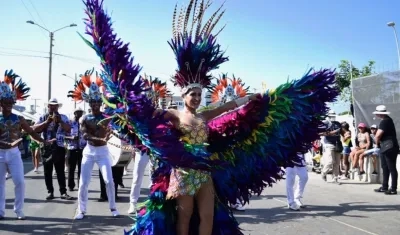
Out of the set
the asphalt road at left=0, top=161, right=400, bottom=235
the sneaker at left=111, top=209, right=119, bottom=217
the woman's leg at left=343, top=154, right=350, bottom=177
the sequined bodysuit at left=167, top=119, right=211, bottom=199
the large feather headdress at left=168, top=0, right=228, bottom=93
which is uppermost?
the large feather headdress at left=168, top=0, right=228, bottom=93

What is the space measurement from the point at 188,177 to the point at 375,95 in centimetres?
979

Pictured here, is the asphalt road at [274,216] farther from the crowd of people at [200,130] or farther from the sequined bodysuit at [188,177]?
the sequined bodysuit at [188,177]

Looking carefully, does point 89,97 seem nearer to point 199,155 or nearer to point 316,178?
point 199,155

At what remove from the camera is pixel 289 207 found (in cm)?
725

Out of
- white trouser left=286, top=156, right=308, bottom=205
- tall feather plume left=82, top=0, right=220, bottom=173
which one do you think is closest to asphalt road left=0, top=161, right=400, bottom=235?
white trouser left=286, top=156, right=308, bottom=205

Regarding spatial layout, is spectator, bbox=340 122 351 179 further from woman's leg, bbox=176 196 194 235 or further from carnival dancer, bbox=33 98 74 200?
woman's leg, bbox=176 196 194 235

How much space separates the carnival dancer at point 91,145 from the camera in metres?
6.42

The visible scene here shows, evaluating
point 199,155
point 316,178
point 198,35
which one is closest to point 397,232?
point 199,155

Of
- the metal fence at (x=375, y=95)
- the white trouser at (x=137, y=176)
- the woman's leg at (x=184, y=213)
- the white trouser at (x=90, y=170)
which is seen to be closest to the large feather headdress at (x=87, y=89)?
the white trouser at (x=90, y=170)

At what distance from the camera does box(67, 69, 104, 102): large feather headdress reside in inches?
258

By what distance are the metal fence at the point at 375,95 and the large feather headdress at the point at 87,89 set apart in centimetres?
811

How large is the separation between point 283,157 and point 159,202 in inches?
52.4

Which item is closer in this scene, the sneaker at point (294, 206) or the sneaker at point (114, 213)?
the sneaker at point (114, 213)

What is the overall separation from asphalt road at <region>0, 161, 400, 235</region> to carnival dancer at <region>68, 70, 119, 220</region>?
0.33 meters
